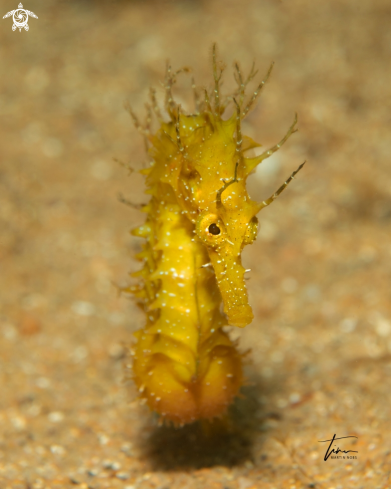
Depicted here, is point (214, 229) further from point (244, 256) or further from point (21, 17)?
point (21, 17)

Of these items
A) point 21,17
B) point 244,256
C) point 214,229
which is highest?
point 21,17

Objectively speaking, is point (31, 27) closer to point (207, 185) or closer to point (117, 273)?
point (117, 273)

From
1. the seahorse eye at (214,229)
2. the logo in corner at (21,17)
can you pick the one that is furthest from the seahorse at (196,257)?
the logo in corner at (21,17)

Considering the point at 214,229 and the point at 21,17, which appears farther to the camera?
the point at 21,17

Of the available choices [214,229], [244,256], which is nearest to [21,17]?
[244,256]

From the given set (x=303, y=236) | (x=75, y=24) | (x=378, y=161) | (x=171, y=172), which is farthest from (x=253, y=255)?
(x=75, y=24)

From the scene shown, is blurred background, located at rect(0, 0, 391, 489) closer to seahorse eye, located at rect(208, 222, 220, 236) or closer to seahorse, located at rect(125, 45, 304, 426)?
seahorse, located at rect(125, 45, 304, 426)
